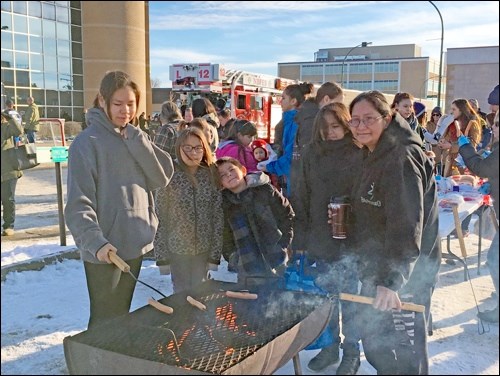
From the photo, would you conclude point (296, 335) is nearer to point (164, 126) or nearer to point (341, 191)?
point (341, 191)

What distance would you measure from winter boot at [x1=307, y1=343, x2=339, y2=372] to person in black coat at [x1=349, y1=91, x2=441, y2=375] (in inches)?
16.3

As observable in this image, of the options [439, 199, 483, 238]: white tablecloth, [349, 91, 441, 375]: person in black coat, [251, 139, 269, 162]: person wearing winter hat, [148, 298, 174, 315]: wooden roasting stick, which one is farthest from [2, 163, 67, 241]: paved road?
[349, 91, 441, 375]: person in black coat

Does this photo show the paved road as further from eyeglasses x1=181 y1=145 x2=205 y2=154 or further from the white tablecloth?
the white tablecloth

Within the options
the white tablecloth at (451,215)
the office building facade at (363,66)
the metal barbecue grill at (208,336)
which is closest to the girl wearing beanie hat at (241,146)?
the office building facade at (363,66)

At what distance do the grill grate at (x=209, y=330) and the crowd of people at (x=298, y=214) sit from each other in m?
0.27

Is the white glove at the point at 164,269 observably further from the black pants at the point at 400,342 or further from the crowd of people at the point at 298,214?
the black pants at the point at 400,342

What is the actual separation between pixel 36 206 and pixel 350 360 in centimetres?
664

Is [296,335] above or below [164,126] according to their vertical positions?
below

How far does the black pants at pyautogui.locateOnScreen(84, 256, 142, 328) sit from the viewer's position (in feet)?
7.60

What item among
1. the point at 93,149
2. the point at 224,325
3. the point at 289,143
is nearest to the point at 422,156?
the point at 224,325

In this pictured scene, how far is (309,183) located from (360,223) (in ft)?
1.87

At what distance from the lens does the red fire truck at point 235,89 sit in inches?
492

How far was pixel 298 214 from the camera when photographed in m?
2.93

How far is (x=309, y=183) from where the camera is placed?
9.43 ft
